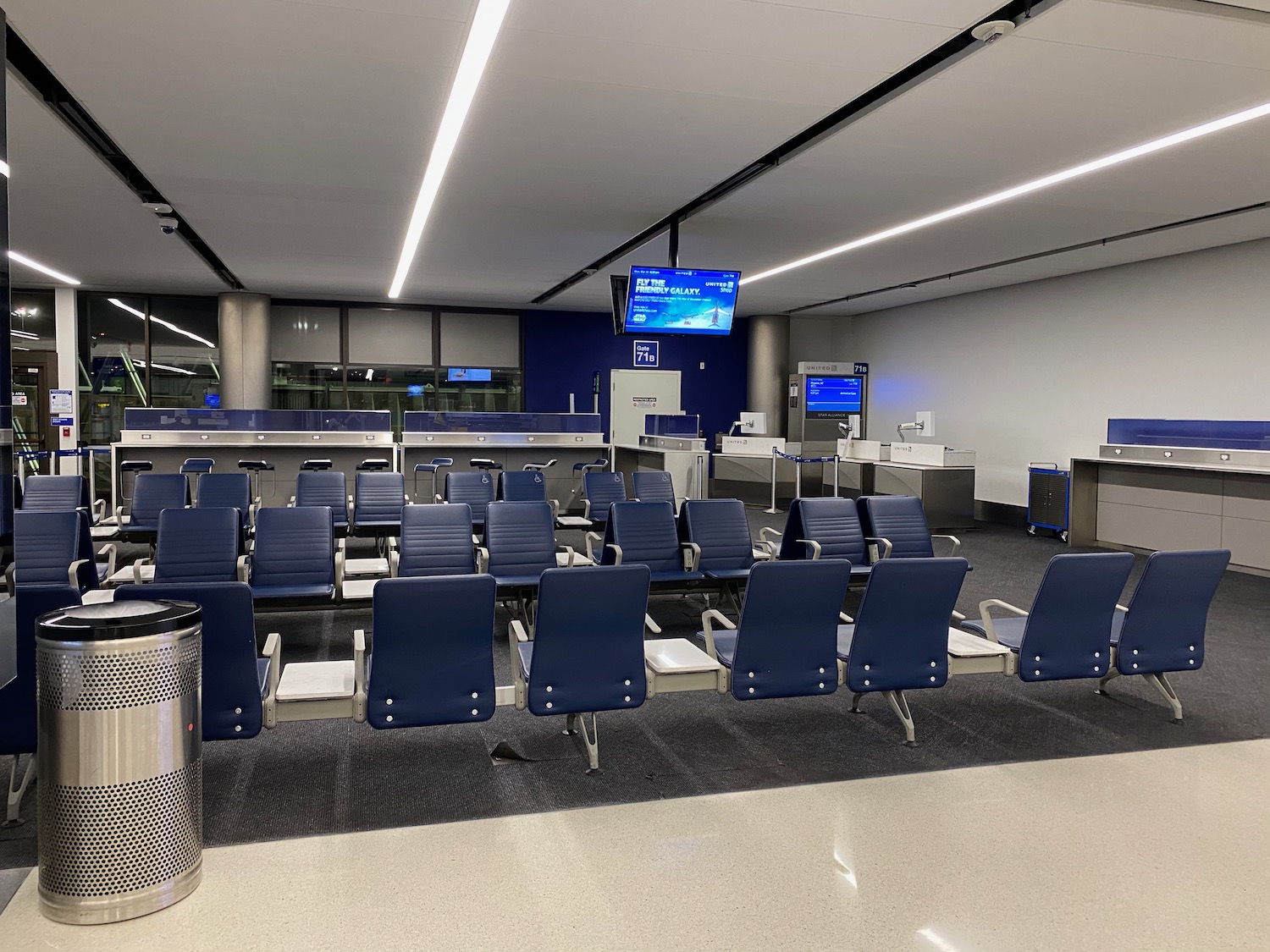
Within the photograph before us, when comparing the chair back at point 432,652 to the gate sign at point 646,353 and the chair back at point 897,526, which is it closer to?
the chair back at point 897,526

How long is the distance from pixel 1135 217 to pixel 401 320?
1022 centimetres

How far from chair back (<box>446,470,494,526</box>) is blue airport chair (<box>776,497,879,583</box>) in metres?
2.65

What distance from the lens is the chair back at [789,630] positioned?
11.2 ft

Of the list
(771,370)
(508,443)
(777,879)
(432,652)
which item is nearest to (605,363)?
(771,370)

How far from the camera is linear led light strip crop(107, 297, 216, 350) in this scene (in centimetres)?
1299

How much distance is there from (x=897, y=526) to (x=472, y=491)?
340 centimetres

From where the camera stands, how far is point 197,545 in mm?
5125

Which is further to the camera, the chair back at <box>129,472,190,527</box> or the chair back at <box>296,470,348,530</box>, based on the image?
the chair back at <box>296,470,348,530</box>

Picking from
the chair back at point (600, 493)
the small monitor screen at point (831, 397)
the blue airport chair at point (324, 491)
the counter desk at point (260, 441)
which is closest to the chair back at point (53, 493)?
the blue airport chair at point (324, 491)

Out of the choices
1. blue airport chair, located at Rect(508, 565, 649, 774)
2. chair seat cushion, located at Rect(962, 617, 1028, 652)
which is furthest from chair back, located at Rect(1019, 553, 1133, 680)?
blue airport chair, located at Rect(508, 565, 649, 774)

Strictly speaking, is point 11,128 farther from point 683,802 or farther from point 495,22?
point 683,802

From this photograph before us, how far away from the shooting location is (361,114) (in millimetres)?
5145

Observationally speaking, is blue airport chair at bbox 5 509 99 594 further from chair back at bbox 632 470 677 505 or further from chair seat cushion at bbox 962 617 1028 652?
chair seat cushion at bbox 962 617 1028 652

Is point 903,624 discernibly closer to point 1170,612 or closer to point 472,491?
point 1170,612
